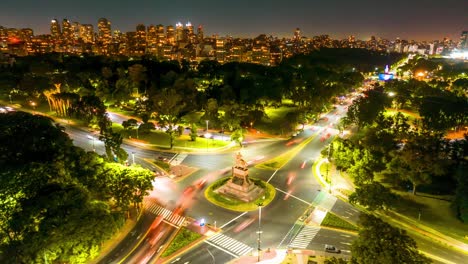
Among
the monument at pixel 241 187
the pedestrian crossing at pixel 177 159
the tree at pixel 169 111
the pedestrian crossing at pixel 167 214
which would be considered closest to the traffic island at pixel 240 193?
the monument at pixel 241 187

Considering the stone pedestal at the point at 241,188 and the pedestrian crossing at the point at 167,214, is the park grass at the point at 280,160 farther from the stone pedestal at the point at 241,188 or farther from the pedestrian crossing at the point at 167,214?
the pedestrian crossing at the point at 167,214

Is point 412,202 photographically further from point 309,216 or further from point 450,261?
point 309,216

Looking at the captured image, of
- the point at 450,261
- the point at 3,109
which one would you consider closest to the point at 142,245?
the point at 450,261

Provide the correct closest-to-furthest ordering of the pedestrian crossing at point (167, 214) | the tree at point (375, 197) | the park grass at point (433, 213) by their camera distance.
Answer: the park grass at point (433, 213)
the tree at point (375, 197)
the pedestrian crossing at point (167, 214)

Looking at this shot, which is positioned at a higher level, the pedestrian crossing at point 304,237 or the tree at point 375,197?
the tree at point 375,197

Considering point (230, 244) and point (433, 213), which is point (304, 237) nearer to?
point (230, 244)

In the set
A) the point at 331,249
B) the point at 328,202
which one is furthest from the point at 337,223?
the point at 331,249
